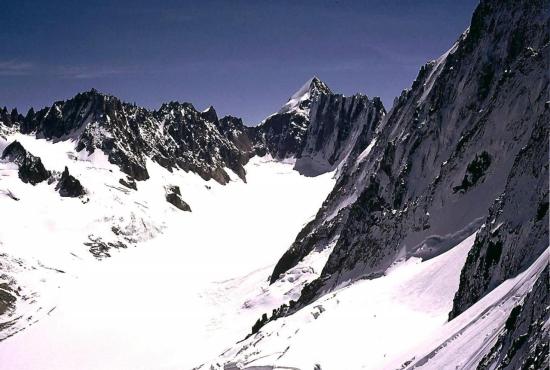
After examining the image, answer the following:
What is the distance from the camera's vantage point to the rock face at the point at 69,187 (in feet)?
368

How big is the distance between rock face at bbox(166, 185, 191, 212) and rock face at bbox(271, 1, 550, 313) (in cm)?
7145

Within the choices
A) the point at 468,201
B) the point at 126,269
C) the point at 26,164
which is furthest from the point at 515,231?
the point at 26,164

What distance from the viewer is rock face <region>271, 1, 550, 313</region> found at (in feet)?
77.7

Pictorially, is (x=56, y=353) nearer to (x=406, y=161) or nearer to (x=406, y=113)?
(x=406, y=161)

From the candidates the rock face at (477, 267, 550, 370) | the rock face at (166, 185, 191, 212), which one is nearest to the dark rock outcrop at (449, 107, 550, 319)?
the rock face at (477, 267, 550, 370)

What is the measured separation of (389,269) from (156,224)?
81250 mm

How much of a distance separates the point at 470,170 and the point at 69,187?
94446 millimetres

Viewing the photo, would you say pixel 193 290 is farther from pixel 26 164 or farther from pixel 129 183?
pixel 26 164

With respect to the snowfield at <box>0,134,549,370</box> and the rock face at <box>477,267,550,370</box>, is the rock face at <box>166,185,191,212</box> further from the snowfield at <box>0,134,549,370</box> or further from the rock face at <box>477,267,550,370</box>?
the rock face at <box>477,267,550,370</box>

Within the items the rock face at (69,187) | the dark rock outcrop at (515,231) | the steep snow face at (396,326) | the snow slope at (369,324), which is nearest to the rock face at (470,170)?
the dark rock outcrop at (515,231)

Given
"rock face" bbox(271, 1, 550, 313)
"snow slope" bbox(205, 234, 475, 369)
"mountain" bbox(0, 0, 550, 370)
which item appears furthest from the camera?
A: "snow slope" bbox(205, 234, 475, 369)

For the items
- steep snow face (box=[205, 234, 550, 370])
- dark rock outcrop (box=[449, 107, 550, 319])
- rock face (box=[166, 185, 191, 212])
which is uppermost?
rock face (box=[166, 185, 191, 212])

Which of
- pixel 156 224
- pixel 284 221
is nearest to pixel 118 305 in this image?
pixel 156 224

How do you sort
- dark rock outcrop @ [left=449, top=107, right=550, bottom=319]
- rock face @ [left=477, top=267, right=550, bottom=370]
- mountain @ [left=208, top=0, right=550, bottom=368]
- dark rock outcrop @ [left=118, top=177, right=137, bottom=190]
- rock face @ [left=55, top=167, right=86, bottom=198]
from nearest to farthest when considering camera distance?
rock face @ [left=477, top=267, right=550, bottom=370], mountain @ [left=208, top=0, right=550, bottom=368], dark rock outcrop @ [left=449, top=107, right=550, bottom=319], rock face @ [left=55, top=167, right=86, bottom=198], dark rock outcrop @ [left=118, top=177, right=137, bottom=190]
